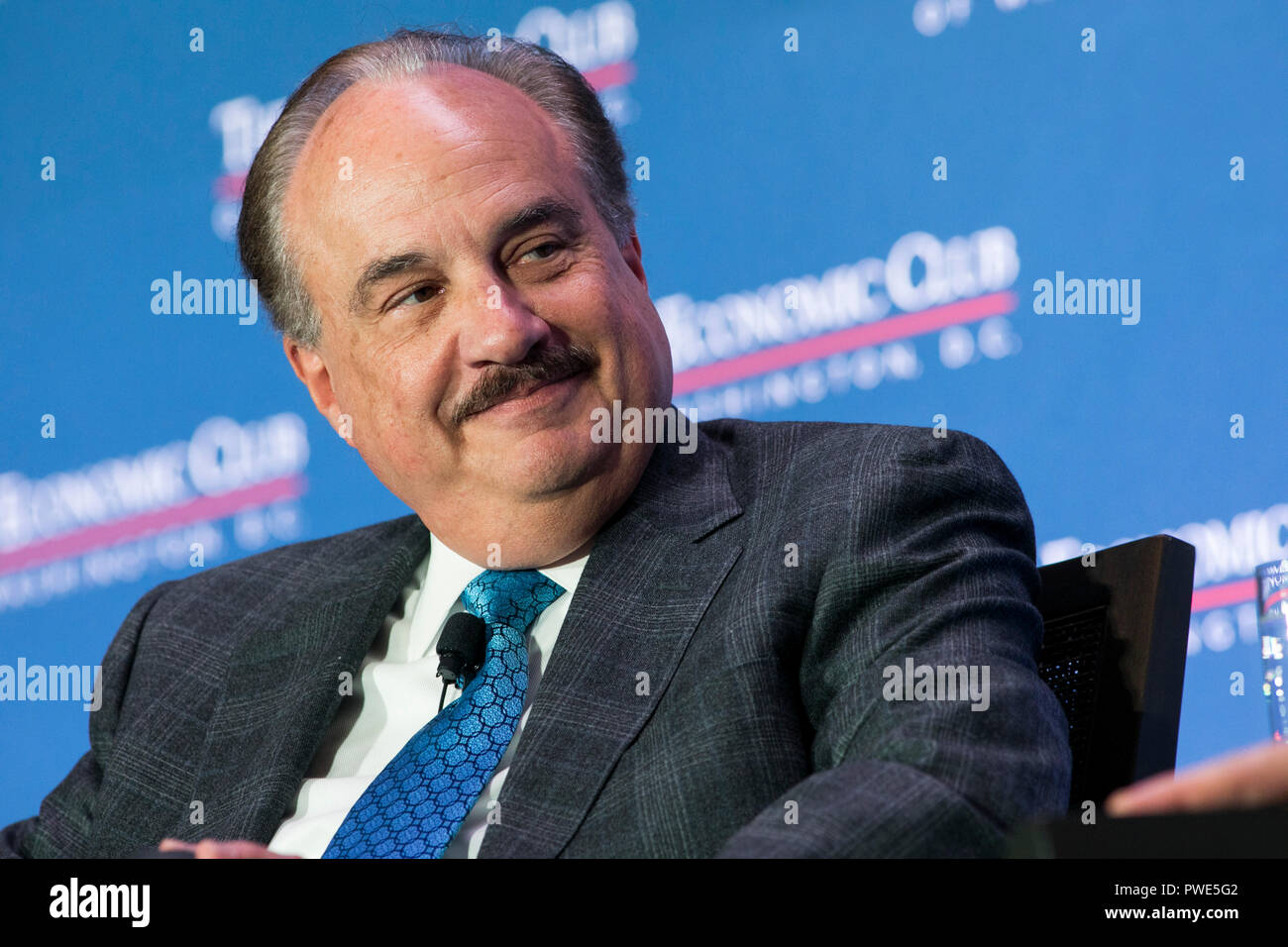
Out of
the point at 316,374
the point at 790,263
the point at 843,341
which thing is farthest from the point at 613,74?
the point at 316,374

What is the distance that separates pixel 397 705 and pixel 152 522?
183 centimetres

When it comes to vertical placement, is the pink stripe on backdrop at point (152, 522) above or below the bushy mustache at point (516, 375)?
above

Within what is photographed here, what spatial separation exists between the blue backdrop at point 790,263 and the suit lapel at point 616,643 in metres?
0.80

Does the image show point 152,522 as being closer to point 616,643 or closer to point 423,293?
point 423,293

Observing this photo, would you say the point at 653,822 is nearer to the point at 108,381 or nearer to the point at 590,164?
the point at 590,164

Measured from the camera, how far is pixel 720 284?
3227mm

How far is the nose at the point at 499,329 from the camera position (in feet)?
5.84

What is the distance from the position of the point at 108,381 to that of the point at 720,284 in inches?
64.1

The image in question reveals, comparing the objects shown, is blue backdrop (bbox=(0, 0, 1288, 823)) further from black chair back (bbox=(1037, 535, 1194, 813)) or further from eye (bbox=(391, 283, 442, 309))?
black chair back (bbox=(1037, 535, 1194, 813))

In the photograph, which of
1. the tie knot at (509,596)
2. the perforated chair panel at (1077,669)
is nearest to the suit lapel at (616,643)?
the tie knot at (509,596)

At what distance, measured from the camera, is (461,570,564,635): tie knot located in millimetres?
1870

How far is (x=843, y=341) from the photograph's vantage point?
3104 millimetres

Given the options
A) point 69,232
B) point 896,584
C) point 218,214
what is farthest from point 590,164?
point 69,232

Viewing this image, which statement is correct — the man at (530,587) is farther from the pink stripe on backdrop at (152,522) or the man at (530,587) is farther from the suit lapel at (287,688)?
the pink stripe on backdrop at (152,522)
